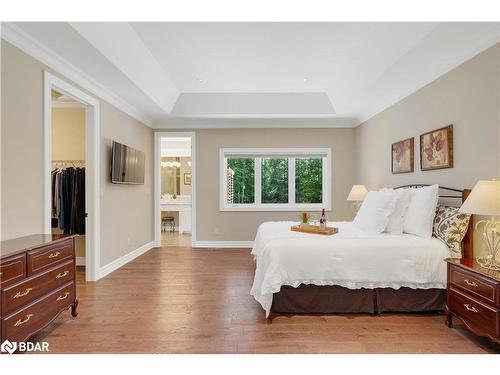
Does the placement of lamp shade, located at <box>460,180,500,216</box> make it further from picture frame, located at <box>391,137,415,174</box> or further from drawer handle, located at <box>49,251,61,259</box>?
drawer handle, located at <box>49,251,61,259</box>

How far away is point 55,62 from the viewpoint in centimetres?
293

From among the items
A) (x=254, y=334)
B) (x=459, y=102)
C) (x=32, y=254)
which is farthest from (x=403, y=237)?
(x=32, y=254)

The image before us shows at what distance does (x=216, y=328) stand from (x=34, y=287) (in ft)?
4.76

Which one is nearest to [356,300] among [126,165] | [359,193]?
[359,193]

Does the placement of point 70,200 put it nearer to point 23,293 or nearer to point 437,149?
point 23,293

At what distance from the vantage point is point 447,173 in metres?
3.15

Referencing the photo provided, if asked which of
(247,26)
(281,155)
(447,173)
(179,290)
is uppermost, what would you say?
(247,26)

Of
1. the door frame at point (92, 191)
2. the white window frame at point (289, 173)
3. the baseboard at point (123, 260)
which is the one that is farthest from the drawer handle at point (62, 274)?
the white window frame at point (289, 173)

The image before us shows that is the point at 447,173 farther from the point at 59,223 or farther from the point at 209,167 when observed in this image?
the point at 59,223

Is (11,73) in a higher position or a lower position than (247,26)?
lower

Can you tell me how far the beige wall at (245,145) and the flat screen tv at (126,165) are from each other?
4.14ft

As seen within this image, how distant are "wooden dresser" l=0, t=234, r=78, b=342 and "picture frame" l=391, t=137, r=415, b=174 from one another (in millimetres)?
4065

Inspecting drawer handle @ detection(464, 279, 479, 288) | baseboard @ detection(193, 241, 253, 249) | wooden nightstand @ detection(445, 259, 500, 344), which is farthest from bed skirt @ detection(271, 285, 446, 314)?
baseboard @ detection(193, 241, 253, 249)

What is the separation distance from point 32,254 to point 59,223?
2.14 meters
